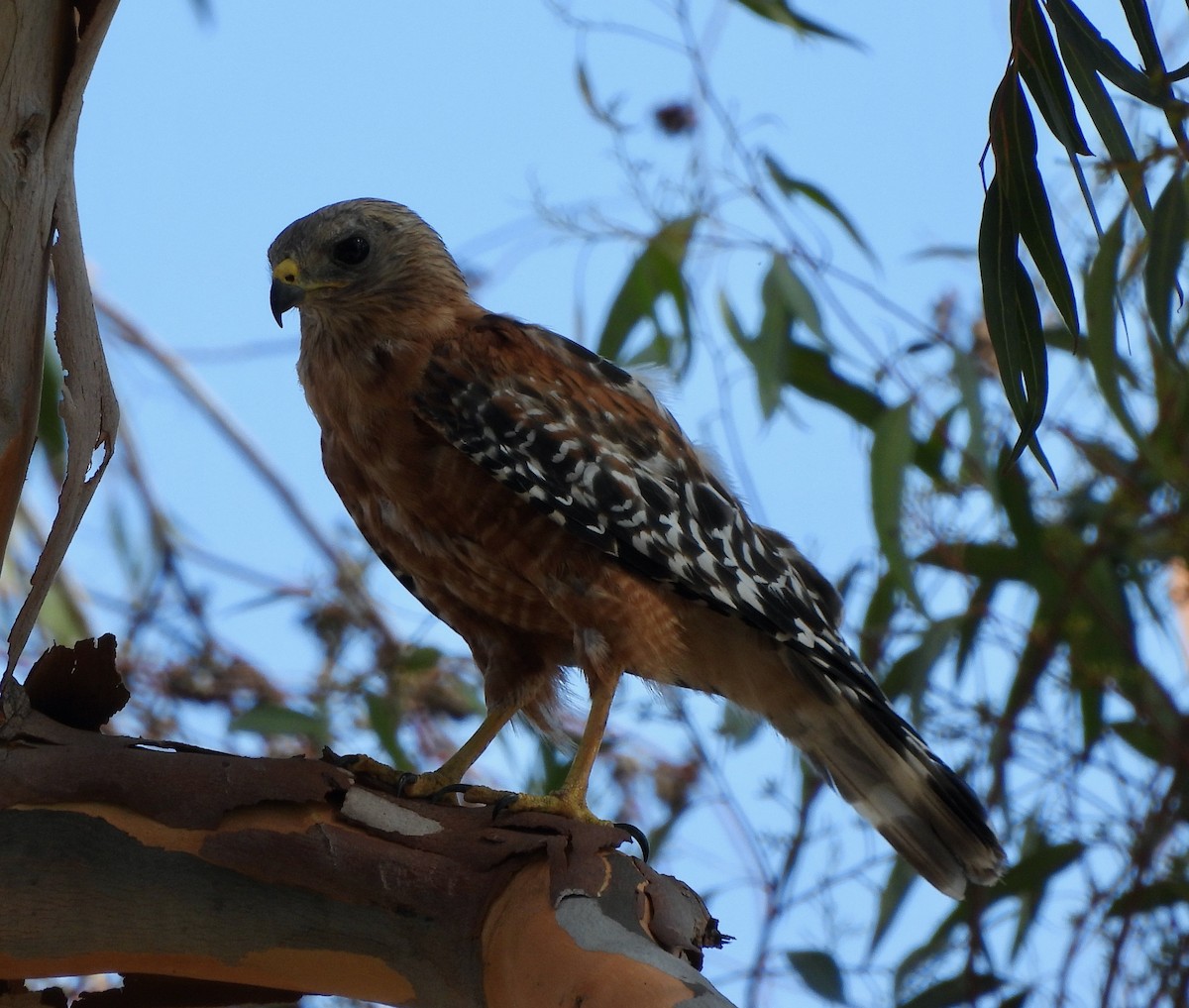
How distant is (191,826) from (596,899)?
1.59 feet

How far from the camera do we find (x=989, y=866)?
2.69m

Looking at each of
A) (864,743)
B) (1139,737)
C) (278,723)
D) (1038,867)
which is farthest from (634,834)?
(1139,737)

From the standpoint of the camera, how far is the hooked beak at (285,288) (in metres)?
2.66

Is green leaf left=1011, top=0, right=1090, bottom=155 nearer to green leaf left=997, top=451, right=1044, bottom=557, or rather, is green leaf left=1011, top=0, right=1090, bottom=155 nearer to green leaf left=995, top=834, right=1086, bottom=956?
green leaf left=997, top=451, right=1044, bottom=557

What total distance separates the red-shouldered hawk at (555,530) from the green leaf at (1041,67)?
1.01 meters

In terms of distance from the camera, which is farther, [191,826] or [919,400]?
[919,400]

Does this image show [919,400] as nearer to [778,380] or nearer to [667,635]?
[778,380]

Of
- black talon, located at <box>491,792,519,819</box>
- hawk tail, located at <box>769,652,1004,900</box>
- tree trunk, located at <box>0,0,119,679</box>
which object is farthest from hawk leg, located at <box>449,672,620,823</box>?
tree trunk, located at <box>0,0,119,679</box>

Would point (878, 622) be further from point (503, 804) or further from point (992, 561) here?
point (503, 804)

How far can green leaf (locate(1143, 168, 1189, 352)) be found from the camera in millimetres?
2090

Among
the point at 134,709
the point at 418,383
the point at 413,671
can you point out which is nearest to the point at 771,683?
the point at 418,383

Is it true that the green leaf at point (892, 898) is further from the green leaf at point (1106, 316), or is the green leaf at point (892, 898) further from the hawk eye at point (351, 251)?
the hawk eye at point (351, 251)

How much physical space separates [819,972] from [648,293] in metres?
1.73

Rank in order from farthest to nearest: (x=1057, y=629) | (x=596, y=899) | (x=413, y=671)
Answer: (x=413, y=671) → (x=1057, y=629) → (x=596, y=899)
